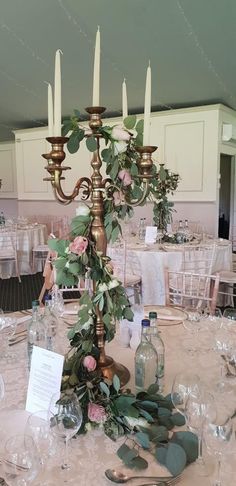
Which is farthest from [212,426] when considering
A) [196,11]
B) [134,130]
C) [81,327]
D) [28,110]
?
[28,110]

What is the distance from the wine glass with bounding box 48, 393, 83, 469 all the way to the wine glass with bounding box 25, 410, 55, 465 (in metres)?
0.02

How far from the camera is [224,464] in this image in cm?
90

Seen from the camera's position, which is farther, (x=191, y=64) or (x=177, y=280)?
(x=191, y=64)

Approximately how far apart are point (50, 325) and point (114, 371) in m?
0.43

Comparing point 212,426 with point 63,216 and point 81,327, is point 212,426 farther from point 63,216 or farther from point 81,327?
point 63,216

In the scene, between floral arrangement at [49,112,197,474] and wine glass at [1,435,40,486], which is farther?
floral arrangement at [49,112,197,474]

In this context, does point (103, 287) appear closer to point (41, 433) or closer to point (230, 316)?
point (41, 433)

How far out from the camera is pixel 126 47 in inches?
178

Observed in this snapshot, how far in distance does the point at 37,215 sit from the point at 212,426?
8.28 metres

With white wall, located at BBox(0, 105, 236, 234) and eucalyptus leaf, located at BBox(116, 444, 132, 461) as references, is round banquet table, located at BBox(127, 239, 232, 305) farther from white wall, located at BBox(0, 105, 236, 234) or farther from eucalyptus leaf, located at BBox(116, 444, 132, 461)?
eucalyptus leaf, located at BBox(116, 444, 132, 461)

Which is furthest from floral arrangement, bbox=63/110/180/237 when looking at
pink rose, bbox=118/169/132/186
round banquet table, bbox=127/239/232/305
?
round banquet table, bbox=127/239/232/305

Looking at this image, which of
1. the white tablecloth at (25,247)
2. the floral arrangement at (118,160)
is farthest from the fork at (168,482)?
the white tablecloth at (25,247)

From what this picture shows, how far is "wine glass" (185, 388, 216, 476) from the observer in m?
0.95

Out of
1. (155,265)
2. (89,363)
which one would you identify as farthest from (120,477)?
(155,265)
